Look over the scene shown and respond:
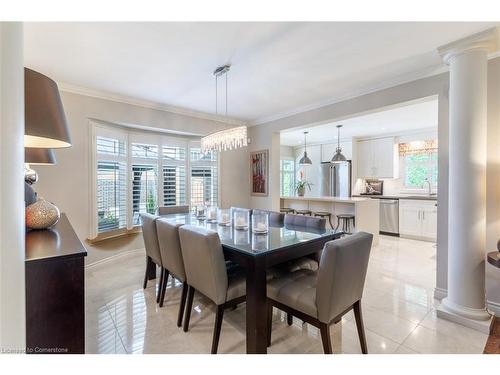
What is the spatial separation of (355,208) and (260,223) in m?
2.94

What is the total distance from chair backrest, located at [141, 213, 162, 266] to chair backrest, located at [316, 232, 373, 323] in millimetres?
1711

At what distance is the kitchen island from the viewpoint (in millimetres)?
4508

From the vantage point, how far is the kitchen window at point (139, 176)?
3.46 meters

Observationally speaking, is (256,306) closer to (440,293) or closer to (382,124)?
(440,293)

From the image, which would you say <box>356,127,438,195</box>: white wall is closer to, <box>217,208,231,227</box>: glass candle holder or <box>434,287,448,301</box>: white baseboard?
<box>434,287,448,301</box>: white baseboard

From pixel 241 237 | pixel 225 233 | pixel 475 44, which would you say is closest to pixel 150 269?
pixel 225 233

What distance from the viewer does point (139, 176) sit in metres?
3.96

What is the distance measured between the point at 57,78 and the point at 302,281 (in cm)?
351

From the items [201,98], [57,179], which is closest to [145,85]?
[201,98]

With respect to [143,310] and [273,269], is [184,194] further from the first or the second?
[273,269]

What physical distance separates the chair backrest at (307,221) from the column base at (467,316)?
4.16 feet

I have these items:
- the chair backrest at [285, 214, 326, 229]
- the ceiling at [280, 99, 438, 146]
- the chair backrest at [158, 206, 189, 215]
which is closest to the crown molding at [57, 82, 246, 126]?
the ceiling at [280, 99, 438, 146]

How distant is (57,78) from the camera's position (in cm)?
288
